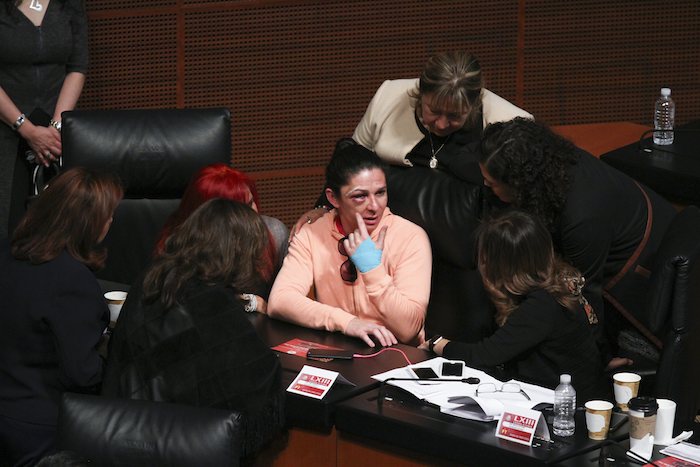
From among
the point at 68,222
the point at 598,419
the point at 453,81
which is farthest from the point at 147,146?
the point at 598,419

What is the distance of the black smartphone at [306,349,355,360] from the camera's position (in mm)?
3174

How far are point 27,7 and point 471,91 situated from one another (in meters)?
1.93

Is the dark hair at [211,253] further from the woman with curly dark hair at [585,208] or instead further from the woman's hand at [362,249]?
the woman with curly dark hair at [585,208]

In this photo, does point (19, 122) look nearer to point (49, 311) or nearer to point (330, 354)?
point (49, 311)

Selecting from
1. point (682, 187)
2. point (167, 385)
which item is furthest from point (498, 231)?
point (682, 187)

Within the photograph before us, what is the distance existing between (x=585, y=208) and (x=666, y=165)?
1.26 m

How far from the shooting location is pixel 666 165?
444 cm

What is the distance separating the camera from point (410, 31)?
5.54 metres

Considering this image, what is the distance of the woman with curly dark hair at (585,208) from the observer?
10.8 feet

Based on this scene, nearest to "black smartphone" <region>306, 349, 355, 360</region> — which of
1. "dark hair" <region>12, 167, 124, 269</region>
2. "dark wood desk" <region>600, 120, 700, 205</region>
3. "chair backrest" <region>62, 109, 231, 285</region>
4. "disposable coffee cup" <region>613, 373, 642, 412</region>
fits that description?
"dark hair" <region>12, 167, 124, 269</region>

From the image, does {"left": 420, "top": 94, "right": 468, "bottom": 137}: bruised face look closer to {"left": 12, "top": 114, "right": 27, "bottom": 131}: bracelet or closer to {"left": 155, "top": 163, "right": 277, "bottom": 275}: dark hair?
{"left": 155, "top": 163, "right": 277, "bottom": 275}: dark hair

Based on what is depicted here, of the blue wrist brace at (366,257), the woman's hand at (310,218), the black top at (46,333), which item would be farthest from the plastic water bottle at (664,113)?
the black top at (46,333)

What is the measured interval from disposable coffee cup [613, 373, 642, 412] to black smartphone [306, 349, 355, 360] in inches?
29.7

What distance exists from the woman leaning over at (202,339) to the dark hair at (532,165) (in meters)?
→ 0.82
